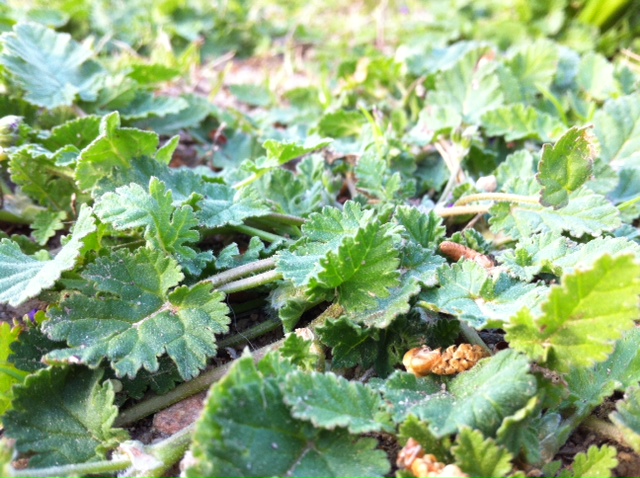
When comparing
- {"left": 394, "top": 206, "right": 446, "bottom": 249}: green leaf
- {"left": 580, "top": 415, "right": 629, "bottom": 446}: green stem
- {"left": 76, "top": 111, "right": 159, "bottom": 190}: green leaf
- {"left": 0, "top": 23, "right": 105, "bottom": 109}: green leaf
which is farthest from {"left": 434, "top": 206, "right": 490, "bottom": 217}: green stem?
{"left": 0, "top": 23, "right": 105, "bottom": 109}: green leaf

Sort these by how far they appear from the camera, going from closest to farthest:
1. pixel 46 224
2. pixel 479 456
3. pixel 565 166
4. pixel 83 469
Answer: pixel 479 456
pixel 83 469
pixel 565 166
pixel 46 224

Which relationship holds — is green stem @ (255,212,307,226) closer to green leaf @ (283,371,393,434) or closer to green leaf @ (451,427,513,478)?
green leaf @ (283,371,393,434)

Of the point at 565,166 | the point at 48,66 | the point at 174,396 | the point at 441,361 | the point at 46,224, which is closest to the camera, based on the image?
the point at 441,361

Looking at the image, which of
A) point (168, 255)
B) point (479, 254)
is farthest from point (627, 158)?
point (168, 255)

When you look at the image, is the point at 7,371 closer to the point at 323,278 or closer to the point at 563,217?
the point at 323,278

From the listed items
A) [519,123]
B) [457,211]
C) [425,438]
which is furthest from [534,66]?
[425,438]

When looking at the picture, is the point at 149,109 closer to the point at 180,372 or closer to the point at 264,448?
the point at 180,372

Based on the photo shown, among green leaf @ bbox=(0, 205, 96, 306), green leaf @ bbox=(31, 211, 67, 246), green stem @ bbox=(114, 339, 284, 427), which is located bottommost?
green stem @ bbox=(114, 339, 284, 427)
